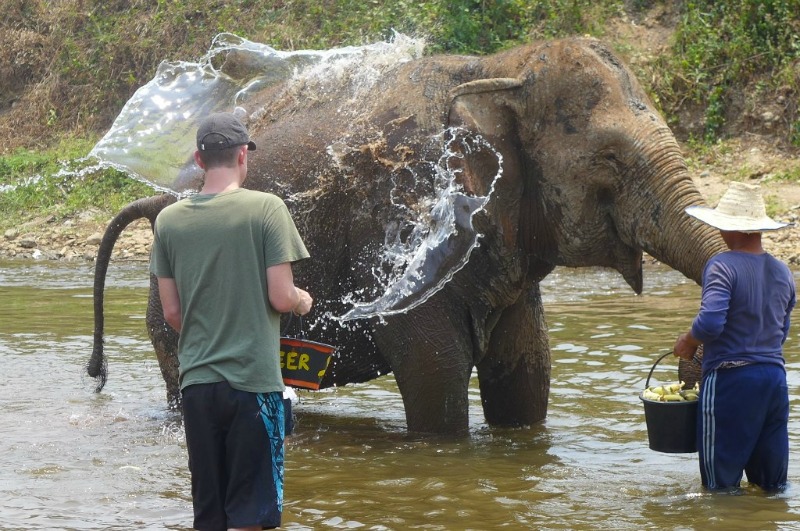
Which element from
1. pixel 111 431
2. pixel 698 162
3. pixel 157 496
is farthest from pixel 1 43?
pixel 157 496

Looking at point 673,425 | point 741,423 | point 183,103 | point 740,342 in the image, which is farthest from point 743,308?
point 183,103

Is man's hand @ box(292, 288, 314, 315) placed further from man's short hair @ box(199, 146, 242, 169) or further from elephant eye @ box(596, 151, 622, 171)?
elephant eye @ box(596, 151, 622, 171)

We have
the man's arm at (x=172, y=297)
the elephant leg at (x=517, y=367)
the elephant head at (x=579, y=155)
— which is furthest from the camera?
the elephant leg at (x=517, y=367)

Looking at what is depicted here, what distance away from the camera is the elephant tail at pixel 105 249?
739cm

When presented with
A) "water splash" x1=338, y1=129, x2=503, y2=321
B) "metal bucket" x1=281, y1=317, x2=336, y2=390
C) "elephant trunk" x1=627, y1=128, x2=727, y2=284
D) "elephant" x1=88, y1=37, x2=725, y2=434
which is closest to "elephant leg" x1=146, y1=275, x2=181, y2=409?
"elephant" x1=88, y1=37, x2=725, y2=434

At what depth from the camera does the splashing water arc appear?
6086 millimetres

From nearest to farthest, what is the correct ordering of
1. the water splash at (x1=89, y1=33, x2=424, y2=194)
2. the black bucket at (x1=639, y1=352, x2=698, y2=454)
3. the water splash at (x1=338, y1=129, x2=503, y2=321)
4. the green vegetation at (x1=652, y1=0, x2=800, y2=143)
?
the black bucket at (x1=639, y1=352, x2=698, y2=454), the water splash at (x1=338, y1=129, x2=503, y2=321), the water splash at (x1=89, y1=33, x2=424, y2=194), the green vegetation at (x1=652, y1=0, x2=800, y2=143)

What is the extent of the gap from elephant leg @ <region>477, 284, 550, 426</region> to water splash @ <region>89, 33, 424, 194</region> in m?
1.47

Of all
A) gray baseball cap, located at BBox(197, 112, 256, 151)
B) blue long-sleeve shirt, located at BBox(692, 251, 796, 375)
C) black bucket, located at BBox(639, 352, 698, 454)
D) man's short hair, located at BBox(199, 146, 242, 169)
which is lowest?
black bucket, located at BBox(639, 352, 698, 454)

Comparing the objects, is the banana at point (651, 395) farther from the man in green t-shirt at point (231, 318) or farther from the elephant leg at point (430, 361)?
the man in green t-shirt at point (231, 318)

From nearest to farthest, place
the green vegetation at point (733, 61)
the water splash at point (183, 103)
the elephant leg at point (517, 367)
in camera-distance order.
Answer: the elephant leg at point (517, 367)
the water splash at point (183, 103)
the green vegetation at point (733, 61)

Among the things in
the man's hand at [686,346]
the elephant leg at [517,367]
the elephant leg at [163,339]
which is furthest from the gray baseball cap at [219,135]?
the elephant leg at [163,339]

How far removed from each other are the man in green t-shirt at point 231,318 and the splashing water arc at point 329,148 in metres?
1.81

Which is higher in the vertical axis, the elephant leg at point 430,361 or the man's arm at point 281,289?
the man's arm at point 281,289
